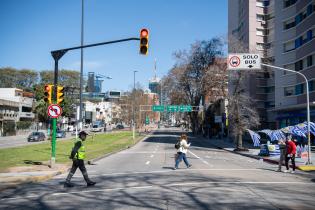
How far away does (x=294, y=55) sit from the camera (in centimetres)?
4828

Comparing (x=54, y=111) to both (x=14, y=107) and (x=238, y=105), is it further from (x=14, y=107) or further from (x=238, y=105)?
(x=14, y=107)

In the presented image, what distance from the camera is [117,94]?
13962cm

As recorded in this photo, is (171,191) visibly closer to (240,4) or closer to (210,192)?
(210,192)

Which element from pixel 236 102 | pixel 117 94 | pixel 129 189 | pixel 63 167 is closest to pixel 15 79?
pixel 117 94

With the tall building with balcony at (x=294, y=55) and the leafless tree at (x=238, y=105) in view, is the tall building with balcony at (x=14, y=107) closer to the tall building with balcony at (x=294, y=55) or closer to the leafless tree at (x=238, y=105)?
the leafless tree at (x=238, y=105)

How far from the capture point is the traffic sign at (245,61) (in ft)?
81.1

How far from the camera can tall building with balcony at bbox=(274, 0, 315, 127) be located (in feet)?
140

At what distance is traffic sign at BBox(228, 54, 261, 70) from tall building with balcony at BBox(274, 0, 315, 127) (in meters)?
17.8

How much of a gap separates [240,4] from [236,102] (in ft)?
159

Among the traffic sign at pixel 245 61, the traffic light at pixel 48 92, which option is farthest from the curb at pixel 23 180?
the traffic sign at pixel 245 61

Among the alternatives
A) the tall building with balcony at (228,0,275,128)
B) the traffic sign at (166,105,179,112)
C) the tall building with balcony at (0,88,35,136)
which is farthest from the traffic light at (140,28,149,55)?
the tall building with balcony at (0,88,35,136)

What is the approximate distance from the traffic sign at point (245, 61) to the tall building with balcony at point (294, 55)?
17832mm

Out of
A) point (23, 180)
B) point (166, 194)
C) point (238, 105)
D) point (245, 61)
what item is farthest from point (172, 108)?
point (166, 194)

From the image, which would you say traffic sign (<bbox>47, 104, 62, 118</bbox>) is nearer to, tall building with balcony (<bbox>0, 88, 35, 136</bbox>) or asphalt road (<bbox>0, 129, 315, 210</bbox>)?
asphalt road (<bbox>0, 129, 315, 210</bbox>)
